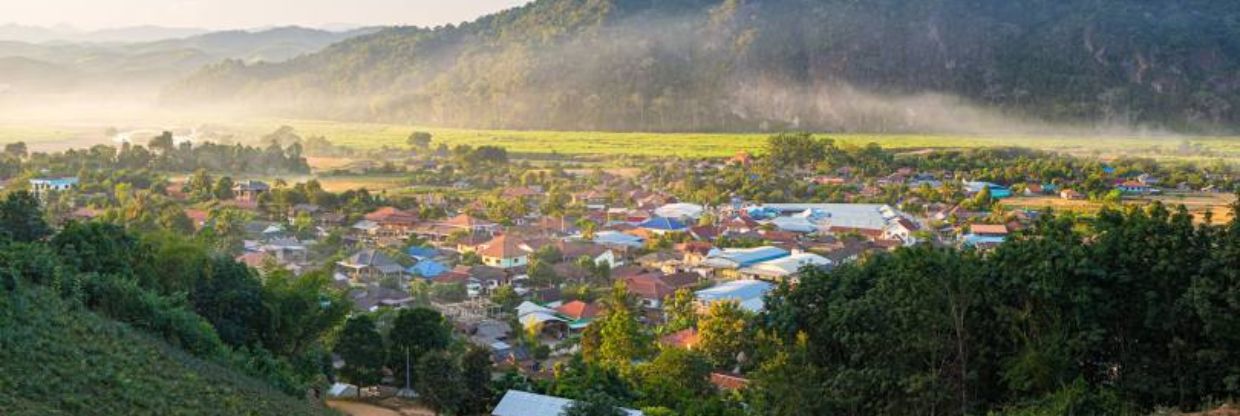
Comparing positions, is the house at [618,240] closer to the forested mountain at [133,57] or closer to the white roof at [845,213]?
the white roof at [845,213]

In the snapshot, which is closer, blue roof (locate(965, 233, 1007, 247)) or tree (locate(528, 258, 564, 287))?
tree (locate(528, 258, 564, 287))

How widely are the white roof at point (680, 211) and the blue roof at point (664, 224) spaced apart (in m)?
1.18

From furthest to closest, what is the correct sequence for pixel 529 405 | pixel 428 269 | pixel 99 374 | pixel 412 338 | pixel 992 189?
pixel 992 189
pixel 428 269
pixel 412 338
pixel 529 405
pixel 99 374

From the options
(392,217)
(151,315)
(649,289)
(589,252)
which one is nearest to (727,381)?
(649,289)

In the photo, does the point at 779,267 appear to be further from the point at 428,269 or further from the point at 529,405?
the point at 529,405

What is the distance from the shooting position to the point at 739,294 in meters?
17.8

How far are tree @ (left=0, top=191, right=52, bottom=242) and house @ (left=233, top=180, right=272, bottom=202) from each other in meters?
14.5

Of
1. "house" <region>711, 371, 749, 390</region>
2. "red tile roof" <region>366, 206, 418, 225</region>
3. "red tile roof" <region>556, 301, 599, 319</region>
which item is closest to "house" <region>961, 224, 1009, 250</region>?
"red tile roof" <region>556, 301, 599, 319</region>

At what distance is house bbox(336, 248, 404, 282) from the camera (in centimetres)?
1995

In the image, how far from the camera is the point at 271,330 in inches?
495

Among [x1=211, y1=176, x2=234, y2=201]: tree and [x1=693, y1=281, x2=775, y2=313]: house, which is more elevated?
[x1=211, y1=176, x2=234, y2=201]: tree

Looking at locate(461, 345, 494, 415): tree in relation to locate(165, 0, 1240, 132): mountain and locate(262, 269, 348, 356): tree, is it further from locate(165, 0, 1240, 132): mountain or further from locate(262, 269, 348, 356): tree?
locate(165, 0, 1240, 132): mountain

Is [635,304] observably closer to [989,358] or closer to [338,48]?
[989,358]

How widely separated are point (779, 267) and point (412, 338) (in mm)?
9172
